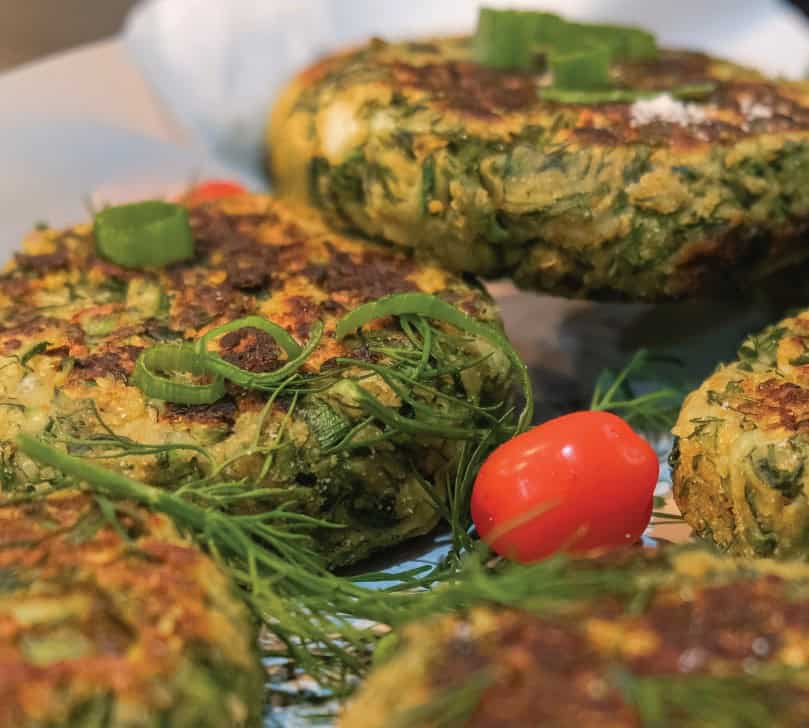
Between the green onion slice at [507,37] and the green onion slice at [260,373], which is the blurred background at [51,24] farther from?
the green onion slice at [260,373]

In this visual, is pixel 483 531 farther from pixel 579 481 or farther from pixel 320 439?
pixel 320 439

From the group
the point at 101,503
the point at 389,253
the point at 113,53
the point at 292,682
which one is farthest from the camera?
→ the point at 113,53

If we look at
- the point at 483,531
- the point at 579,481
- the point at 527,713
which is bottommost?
the point at 483,531

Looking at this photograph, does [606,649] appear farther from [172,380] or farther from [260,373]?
[172,380]

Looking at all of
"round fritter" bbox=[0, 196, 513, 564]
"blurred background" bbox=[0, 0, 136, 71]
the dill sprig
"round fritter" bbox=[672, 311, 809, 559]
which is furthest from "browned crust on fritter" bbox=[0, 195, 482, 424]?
"blurred background" bbox=[0, 0, 136, 71]

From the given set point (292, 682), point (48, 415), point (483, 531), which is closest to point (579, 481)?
point (483, 531)

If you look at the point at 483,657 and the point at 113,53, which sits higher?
the point at 113,53
